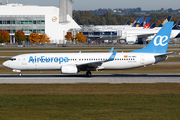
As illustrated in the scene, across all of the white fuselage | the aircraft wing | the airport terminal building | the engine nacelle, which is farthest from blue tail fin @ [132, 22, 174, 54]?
the airport terminal building

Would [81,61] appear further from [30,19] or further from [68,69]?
[30,19]

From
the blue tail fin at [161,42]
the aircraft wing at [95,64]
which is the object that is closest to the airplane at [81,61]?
the aircraft wing at [95,64]

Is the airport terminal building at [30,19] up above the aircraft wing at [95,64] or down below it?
above

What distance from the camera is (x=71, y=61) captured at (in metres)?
35.5

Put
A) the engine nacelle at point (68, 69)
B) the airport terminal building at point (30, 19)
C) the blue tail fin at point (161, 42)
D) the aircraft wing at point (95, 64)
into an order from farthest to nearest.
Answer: the airport terminal building at point (30, 19)
the blue tail fin at point (161, 42)
the aircraft wing at point (95, 64)
the engine nacelle at point (68, 69)

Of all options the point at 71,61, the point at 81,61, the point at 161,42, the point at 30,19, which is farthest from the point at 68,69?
the point at 30,19

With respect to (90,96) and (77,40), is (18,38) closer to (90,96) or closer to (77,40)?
(77,40)

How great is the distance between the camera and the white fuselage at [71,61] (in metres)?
35.3

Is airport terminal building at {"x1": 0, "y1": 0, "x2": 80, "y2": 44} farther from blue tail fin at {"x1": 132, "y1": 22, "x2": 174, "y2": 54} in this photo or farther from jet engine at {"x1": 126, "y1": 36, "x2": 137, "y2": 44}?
blue tail fin at {"x1": 132, "y1": 22, "x2": 174, "y2": 54}

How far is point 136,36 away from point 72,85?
109450 mm

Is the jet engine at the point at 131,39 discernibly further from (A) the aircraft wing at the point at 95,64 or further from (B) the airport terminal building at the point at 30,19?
(A) the aircraft wing at the point at 95,64

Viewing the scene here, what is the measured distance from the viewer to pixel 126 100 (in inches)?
871

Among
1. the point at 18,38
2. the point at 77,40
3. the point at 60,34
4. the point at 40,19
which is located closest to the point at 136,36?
the point at 77,40

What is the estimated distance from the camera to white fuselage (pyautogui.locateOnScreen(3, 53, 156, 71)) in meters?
35.3
